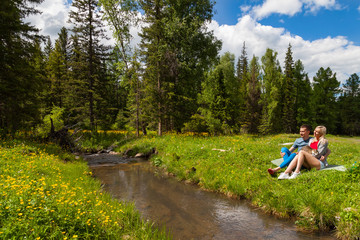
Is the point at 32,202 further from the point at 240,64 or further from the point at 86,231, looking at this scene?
the point at 240,64

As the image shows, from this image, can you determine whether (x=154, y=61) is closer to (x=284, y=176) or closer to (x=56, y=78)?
(x=56, y=78)

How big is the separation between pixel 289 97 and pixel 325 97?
1000 cm

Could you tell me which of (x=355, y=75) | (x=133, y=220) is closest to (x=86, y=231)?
(x=133, y=220)

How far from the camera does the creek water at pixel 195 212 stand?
16.6ft

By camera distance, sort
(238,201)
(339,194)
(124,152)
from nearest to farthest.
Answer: (339,194), (238,201), (124,152)

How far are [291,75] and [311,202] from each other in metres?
40.8

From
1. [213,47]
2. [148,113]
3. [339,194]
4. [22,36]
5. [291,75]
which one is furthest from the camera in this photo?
[291,75]

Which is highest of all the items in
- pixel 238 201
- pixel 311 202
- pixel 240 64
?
pixel 240 64

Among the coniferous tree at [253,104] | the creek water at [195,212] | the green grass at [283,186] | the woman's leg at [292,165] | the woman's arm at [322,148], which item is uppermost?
the coniferous tree at [253,104]

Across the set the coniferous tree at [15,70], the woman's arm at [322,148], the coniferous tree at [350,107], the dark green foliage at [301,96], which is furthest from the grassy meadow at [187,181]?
the coniferous tree at [350,107]

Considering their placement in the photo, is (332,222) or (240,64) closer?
(332,222)

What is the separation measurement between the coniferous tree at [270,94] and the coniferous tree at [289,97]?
96.9 inches

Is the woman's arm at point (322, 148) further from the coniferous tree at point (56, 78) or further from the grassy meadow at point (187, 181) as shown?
the coniferous tree at point (56, 78)

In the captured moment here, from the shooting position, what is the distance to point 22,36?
14.1 m
